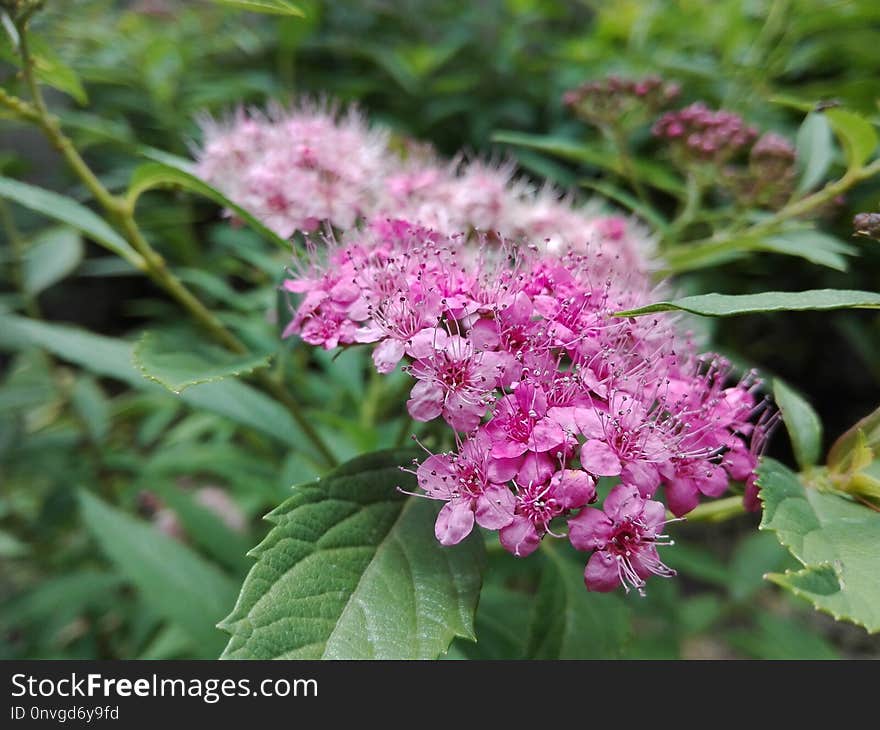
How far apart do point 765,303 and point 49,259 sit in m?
1.73

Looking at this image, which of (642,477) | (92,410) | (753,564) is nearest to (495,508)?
(642,477)

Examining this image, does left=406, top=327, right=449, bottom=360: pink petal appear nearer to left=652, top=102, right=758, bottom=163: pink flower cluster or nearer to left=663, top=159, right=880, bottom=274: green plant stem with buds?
left=663, top=159, right=880, bottom=274: green plant stem with buds

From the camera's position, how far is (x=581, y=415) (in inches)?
26.4

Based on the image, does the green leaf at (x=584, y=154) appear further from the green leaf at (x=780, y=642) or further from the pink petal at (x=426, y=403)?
the green leaf at (x=780, y=642)

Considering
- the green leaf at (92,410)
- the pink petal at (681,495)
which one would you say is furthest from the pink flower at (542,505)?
the green leaf at (92,410)

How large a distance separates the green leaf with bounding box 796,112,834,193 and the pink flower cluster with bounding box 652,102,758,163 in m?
0.10

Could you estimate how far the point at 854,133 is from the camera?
96 centimetres

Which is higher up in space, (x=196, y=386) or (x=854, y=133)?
(x=854, y=133)

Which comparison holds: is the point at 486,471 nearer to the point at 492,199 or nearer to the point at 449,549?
the point at 449,549

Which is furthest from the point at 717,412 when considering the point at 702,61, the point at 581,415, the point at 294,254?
the point at 702,61

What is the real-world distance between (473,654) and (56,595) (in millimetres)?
944

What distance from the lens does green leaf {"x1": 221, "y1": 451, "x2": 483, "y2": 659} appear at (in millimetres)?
594

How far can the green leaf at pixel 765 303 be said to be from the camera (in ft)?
1.90

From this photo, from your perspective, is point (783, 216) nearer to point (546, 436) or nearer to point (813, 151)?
point (813, 151)
